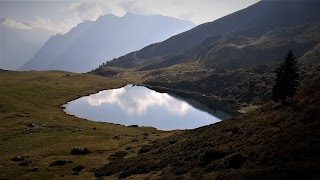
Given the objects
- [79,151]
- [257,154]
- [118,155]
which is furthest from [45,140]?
[257,154]

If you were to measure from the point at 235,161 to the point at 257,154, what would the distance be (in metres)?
2.55

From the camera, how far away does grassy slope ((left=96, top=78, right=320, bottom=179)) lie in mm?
29812

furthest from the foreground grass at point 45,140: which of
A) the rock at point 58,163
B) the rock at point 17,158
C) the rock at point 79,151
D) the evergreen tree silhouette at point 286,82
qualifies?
the evergreen tree silhouette at point 286,82

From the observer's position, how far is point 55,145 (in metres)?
77.8

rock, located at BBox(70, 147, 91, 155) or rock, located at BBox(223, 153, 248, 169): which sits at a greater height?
rock, located at BBox(223, 153, 248, 169)

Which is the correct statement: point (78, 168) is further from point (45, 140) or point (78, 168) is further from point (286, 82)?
point (286, 82)

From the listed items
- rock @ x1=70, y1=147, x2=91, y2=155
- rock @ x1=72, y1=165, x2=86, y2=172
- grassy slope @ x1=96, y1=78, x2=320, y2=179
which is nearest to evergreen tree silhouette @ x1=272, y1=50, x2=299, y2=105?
grassy slope @ x1=96, y1=78, x2=320, y2=179

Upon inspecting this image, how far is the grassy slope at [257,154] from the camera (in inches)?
1174

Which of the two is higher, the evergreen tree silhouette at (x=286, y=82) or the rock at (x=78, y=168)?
the evergreen tree silhouette at (x=286, y=82)

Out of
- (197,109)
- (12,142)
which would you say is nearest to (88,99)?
(197,109)

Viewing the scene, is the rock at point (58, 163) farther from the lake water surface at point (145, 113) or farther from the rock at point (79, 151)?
the lake water surface at point (145, 113)

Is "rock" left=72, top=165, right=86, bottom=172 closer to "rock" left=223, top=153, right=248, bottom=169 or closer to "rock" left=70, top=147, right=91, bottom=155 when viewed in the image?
"rock" left=70, top=147, right=91, bottom=155

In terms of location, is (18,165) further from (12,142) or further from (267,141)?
(267,141)

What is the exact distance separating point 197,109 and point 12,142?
124539 millimetres
